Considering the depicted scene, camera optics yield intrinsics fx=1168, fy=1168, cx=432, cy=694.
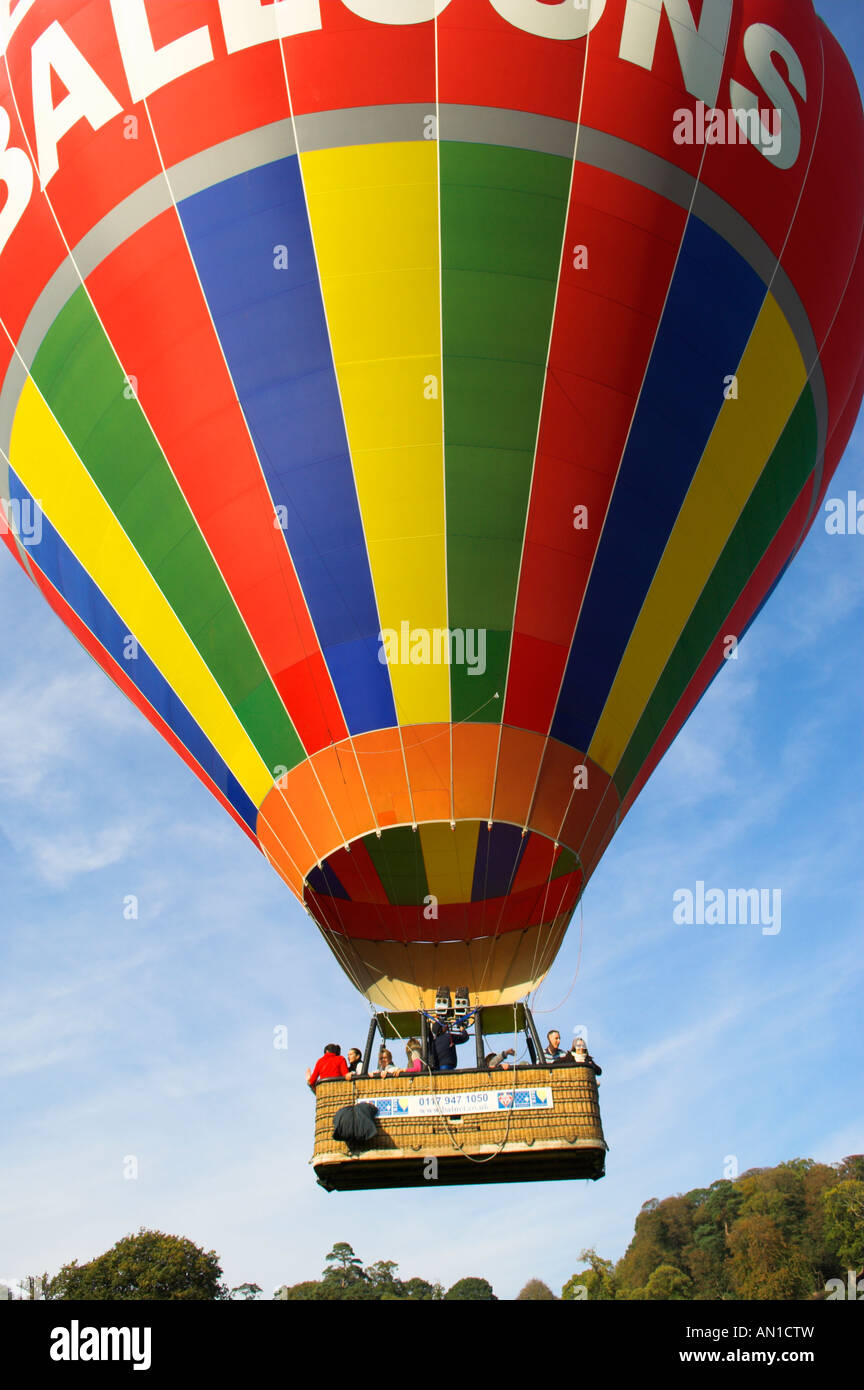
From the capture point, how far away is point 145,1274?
33750 mm

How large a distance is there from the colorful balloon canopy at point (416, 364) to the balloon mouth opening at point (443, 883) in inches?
1.5

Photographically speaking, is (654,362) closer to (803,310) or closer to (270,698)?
(803,310)

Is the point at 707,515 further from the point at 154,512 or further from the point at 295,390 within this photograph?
the point at 154,512

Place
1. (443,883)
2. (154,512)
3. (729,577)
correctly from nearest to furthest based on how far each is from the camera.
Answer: (154,512) → (443,883) → (729,577)

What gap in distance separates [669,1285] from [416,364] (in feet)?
158

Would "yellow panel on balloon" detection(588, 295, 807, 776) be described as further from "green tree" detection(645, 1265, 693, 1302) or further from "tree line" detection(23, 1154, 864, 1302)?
"green tree" detection(645, 1265, 693, 1302)

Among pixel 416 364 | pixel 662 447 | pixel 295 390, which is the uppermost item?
pixel 416 364

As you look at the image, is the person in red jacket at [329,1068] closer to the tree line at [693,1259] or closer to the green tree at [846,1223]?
the tree line at [693,1259]

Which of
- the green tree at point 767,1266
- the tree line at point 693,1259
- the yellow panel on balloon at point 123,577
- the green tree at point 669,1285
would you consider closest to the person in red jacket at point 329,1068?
the yellow panel on balloon at point 123,577

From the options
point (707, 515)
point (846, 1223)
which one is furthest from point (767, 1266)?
point (707, 515)

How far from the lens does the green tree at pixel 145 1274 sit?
1305 inches
